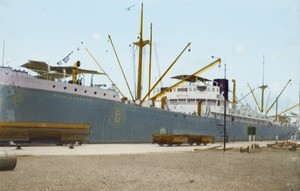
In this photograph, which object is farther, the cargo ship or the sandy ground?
the cargo ship

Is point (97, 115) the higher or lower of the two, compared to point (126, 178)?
higher

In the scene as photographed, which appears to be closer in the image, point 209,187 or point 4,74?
point 209,187

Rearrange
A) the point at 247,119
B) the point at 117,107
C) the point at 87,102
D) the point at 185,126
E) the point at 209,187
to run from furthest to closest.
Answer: the point at 247,119 < the point at 185,126 < the point at 117,107 < the point at 87,102 < the point at 209,187

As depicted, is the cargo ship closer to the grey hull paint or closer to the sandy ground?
the grey hull paint

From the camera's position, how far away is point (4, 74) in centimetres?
2941

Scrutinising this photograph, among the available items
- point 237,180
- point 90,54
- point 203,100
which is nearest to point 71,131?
point 90,54

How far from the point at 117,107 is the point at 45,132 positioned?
9883 mm

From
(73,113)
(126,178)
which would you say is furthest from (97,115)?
(126,178)

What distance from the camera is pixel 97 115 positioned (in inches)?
1406

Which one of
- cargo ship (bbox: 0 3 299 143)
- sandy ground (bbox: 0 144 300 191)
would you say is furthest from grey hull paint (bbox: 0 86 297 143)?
sandy ground (bbox: 0 144 300 191)

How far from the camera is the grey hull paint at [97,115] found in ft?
97.2

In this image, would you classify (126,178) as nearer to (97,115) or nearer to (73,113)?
(73,113)

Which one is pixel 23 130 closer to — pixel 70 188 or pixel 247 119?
pixel 70 188

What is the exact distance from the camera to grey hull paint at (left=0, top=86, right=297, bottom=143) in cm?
2964
